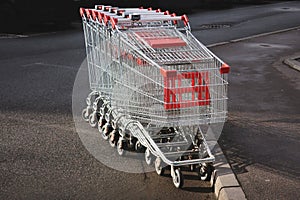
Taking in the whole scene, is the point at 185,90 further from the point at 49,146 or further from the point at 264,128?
the point at 49,146

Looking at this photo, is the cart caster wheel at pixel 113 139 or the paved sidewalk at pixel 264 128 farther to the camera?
the cart caster wheel at pixel 113 139

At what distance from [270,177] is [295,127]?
5.52ft

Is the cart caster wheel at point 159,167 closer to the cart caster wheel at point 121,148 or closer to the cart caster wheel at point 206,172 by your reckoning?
the cart caster wheel at point 206,172

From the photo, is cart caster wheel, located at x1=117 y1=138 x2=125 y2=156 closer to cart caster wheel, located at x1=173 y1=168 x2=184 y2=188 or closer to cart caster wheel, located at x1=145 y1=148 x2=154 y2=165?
cart caster wheel, located at x1=145 y1=148 x2=154 y2=165

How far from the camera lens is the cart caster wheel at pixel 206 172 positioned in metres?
4.78

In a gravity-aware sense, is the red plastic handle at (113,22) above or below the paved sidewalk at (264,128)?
above

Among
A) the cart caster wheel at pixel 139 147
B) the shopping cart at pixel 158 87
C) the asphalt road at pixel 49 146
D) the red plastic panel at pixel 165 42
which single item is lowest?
the asphalt road at pixel 49 146

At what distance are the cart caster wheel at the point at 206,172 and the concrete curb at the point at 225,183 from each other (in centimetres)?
7

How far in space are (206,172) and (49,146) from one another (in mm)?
2151

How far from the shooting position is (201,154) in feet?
16.3

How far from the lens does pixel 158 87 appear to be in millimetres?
4582

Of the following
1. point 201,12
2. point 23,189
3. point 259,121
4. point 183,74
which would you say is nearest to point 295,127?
point 259,121

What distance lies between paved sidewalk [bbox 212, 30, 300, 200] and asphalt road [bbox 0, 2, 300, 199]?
590 millimetres

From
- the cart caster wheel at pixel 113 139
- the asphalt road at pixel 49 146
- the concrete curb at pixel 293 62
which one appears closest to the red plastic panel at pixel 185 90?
the asphalt road at pixel 49 146
